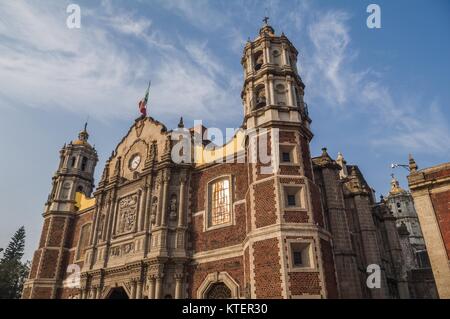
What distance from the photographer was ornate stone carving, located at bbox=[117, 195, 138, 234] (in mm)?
24047

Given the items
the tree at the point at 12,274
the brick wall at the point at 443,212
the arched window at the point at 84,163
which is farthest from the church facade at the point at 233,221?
the tree at the point at 12,274

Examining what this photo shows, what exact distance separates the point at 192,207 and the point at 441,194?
14195 millimetres

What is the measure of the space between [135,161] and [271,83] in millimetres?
12788

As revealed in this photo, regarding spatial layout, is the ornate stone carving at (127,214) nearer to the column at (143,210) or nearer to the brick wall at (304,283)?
the column at (143,210)

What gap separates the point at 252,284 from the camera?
16.0m

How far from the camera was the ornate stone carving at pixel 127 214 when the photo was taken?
78.9ft

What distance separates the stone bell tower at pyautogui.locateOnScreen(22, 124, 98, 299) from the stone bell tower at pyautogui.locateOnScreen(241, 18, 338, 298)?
19056 millimetres

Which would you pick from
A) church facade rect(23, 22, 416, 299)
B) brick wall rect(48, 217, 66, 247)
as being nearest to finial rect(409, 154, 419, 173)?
church facade rect(23, 22, 416, 299)

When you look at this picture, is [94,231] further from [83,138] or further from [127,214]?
[83,138]

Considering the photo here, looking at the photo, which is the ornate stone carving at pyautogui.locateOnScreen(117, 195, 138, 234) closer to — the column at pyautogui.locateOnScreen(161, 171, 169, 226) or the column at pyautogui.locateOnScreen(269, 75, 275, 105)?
the column at pyautogui.locateOnScreen(161, 171, 169, 226)

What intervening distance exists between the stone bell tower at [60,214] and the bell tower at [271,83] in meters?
18.9

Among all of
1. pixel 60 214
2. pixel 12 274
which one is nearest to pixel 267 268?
pixel 60 214
